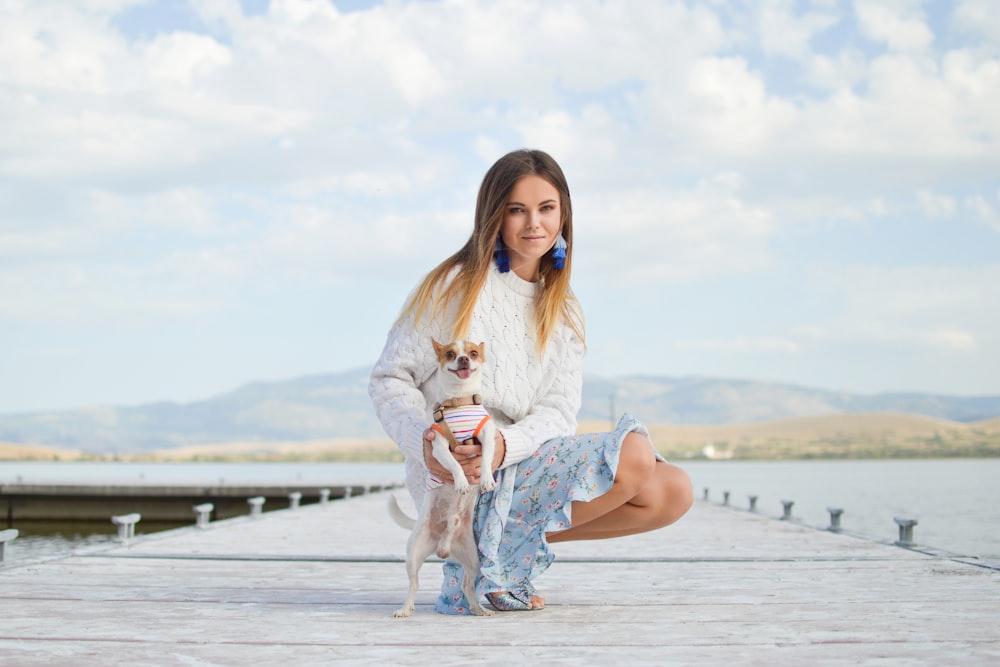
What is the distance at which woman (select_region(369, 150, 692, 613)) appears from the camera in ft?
9.77

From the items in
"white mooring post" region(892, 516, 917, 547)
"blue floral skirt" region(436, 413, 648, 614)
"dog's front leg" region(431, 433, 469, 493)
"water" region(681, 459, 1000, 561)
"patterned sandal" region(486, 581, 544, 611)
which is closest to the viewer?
"dog's front leg" region(431, 433, 469, 493)

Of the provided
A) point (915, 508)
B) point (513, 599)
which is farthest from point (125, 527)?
point (915, 508)

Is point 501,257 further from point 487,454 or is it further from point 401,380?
point 487,454

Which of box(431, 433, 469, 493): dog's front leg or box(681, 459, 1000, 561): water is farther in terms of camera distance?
box(681, 459, 1000, 561): water

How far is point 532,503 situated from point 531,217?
35.8 inches

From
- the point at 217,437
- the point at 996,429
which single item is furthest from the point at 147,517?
the point at 217,437

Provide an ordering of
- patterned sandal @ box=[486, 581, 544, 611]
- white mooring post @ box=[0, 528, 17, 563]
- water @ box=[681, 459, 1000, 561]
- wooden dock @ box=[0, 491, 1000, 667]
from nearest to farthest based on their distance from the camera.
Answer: wooden dock @ box=[0, 491, 1000, 667] < patterned sandal @ box=[486, 581, 544, 611] < white mooring post @ box=[0, 528, 17, 563] < water @ box=[681, 459, 1000, 561]

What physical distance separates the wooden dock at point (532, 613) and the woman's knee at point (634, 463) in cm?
40

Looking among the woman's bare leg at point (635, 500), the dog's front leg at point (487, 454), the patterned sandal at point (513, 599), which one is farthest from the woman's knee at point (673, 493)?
the dog's front leg at point (487, 454)

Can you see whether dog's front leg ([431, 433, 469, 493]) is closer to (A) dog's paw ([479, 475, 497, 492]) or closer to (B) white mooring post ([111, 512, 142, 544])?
(A) dog's paw ([479, 475, 497, 492])

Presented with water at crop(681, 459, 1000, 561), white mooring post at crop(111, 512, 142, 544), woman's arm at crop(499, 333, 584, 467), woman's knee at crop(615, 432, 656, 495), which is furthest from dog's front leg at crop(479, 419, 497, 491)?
water at crop(681, 459, 1000, 561)

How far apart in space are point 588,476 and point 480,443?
1.13 feet

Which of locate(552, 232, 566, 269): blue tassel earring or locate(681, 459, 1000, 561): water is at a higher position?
locate(552, 232, 566, 269): blue tassel earring

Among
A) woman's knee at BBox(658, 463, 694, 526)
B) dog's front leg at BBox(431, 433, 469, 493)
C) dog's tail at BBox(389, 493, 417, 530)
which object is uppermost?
dog's front leg at BBox(431, 433, 469, 493)
